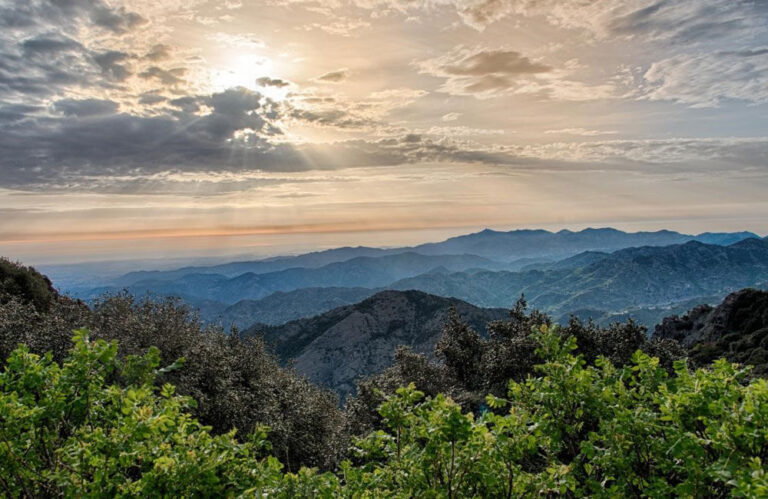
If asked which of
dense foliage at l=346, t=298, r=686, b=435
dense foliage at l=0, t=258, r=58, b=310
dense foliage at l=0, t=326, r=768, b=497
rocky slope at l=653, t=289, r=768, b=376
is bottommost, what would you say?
rocky slope at l=653, t=289, r=768, b=376

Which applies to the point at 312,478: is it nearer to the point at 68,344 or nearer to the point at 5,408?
the point at 5,408

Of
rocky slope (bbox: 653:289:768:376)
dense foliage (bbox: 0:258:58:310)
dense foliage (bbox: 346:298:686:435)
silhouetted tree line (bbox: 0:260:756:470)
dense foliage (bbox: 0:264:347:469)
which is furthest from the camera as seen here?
rocky slope (bbox: 653:289:768:376)

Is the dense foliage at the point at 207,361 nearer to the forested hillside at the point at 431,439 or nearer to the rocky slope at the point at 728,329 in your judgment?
the forested hillside at the point at 431,439

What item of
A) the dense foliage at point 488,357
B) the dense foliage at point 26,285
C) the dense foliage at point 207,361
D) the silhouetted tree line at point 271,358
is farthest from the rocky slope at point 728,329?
the dense foliage at point 26,285

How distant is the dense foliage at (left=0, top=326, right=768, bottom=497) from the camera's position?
8.05 m

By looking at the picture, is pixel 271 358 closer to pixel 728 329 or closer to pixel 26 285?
pixel 26 285

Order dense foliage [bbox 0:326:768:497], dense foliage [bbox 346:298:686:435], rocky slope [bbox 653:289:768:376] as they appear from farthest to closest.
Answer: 1. rocky slope [bbox 653:289:768:376]
2. dense foliage [bbox 346:298:686:435]
3. dense foliage [bbox 0:326:768:497]

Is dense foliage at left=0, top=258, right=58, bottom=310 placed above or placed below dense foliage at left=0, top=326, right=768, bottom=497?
below

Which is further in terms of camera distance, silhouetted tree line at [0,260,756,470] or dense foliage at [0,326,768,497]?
silhouetted tree line at [0,260,756,470]

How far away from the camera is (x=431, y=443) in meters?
8.52

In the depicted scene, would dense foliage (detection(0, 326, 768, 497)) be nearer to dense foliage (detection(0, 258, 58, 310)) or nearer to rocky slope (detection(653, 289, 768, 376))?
dense foliage (detection(0, 258, 58, 310))

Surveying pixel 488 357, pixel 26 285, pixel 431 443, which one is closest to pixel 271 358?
pixel 488 357

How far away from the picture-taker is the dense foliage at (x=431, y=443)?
8.05 metres

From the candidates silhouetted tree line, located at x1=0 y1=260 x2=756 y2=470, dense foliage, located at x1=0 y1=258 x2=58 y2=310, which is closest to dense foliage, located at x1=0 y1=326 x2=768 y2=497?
silhouetted tree line, located at x1=0 y1=260 x2=756 y2=470
